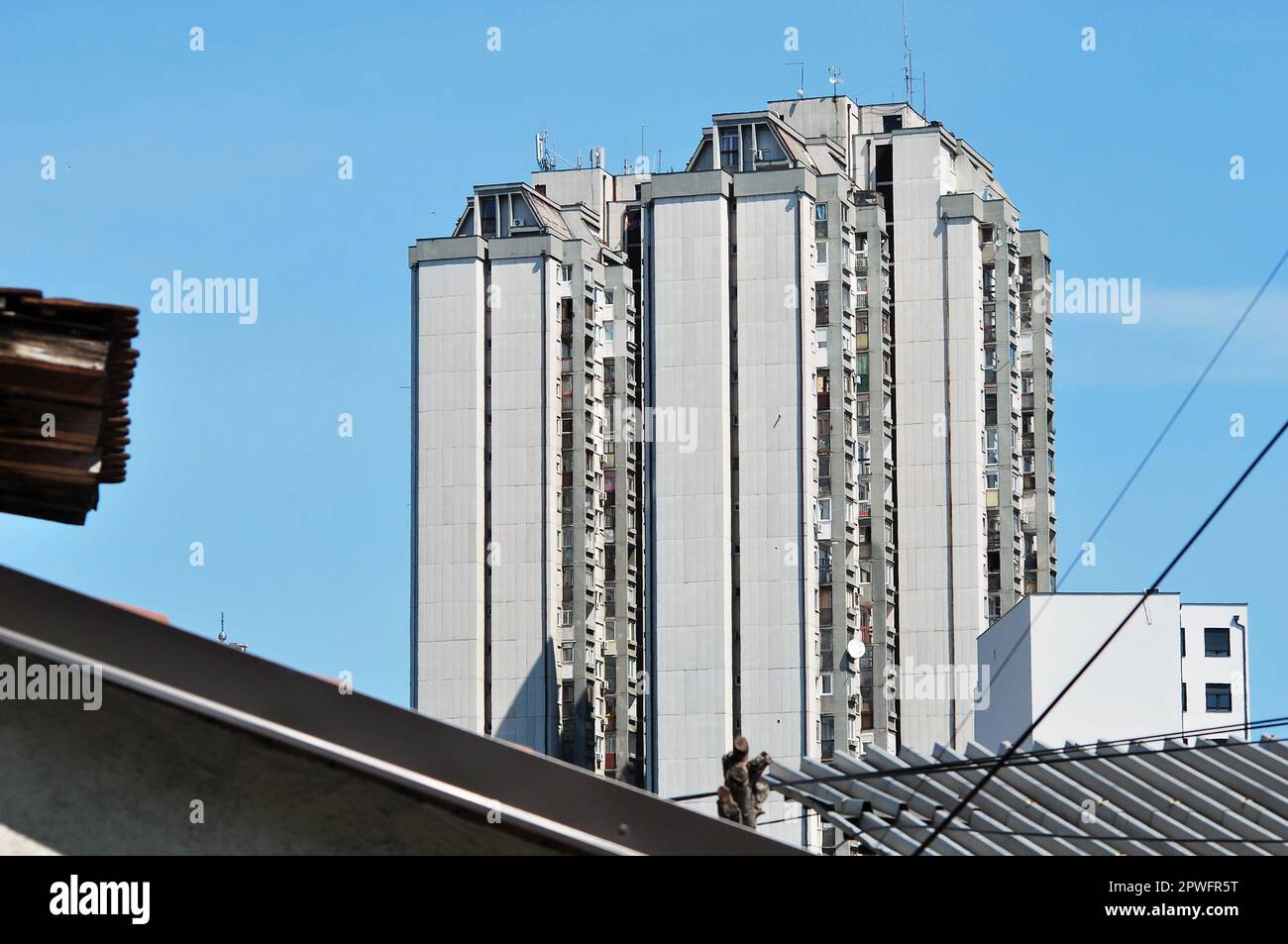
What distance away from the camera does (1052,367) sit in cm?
8481

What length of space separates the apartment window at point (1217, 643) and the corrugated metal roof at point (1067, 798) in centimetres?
7981

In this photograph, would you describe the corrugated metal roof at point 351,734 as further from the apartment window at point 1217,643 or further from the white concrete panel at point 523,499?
the apartment window at point 1217,643

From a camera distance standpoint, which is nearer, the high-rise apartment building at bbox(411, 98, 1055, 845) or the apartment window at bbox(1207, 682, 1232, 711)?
the high-rise apartment building at bbox(411, 98, 1055, 845)

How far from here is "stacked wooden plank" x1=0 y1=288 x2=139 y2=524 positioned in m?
7.38

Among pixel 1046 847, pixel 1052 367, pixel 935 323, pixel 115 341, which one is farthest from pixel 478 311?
pixel 115 341

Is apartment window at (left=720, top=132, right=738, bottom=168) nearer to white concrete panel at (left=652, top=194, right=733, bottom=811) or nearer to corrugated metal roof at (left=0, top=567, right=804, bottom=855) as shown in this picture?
white concrete panel at (left=652, top=194, right=733, bottom=811)

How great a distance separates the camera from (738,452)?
240 feet

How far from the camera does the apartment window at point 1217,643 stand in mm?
99875

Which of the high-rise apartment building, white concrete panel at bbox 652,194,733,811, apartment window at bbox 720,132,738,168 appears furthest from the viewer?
apartment window at bbox 720,132,738,168

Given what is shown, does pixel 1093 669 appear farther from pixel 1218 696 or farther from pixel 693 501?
pixel 1218 696

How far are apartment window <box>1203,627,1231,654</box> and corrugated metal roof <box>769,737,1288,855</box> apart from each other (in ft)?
262

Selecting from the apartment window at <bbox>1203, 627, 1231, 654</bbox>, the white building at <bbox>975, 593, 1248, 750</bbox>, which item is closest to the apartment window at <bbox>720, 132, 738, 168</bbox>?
the white building at <bbox>975, 593, 1248, 750</bbox>
